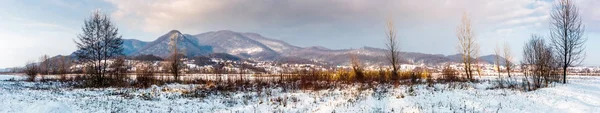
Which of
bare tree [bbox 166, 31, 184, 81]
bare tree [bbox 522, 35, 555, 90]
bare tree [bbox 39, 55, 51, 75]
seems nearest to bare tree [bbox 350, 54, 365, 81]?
bare tree [bbox 522, 35, 555, 90]

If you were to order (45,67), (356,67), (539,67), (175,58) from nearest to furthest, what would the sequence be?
(539,67) → (356,67) → (175,58) → (45,67)

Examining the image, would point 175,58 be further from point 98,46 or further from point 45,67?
point 45,67

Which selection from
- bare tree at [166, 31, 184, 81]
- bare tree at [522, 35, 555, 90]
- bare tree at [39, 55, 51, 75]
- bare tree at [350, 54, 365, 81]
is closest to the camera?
bare tree at [522, 35, 555, 90]

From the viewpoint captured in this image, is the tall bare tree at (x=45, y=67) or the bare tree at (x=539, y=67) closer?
the bare tree at (x=539, y=67)

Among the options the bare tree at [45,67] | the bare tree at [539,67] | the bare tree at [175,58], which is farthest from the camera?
the bare tree at [45,67]

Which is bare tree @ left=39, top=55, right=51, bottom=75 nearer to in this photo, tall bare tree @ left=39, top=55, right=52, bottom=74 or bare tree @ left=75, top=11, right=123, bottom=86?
tall bare tree @ left=39, top=55, right=52, bottom=74

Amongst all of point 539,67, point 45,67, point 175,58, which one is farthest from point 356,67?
point 45,67

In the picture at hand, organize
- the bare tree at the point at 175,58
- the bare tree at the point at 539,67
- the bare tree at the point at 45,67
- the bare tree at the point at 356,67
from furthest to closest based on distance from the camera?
the bare tree at the point at 45,67 < the bare tree at the point at 175,58 < the bare tree at the point at 356,67 < the bare tree at the point at 539,67

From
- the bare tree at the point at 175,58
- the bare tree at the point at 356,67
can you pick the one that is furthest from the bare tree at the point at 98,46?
the bare tree at the point at 356,67

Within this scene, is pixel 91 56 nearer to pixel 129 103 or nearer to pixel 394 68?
pixel 129 103

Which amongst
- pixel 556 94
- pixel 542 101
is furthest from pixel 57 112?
pixel 556 94

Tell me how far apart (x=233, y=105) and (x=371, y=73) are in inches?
716

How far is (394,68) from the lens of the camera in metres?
29.1

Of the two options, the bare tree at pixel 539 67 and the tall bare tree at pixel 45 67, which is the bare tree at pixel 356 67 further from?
the tall bare tree at pixel 45 67
